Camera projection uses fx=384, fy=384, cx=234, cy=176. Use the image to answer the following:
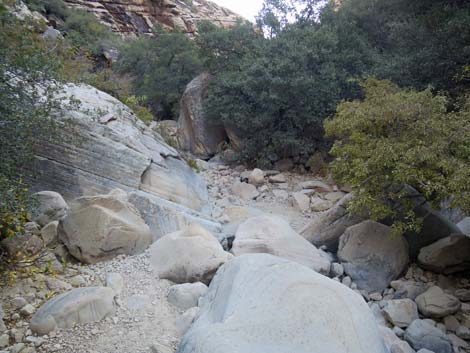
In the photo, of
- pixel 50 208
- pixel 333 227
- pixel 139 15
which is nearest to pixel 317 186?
pixel 333 227

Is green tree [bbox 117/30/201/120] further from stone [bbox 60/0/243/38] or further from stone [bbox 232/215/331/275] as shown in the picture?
stone [bbox 60/0/243/38]

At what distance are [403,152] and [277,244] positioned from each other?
89.4 inches

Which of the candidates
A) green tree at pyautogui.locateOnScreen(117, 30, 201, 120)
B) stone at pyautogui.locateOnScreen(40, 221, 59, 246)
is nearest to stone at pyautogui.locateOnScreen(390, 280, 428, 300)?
stone at pyautogui.locateOnScreen(40, 221, 59, 246)

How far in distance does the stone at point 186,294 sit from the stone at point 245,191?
5419 millimetres

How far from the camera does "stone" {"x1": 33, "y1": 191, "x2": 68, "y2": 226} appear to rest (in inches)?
212

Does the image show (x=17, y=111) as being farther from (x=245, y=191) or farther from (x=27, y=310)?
(x=245, y=191)

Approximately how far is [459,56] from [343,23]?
4.43 m

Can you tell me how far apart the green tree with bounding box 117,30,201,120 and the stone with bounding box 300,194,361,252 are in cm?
895

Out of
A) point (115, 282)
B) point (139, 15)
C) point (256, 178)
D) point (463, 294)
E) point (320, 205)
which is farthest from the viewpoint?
point (139, 15)

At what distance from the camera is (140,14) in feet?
85.1

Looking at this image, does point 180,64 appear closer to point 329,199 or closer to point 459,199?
point 329,199

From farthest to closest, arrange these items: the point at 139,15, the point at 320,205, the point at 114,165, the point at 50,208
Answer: the point at 139,15
the point at 320,205
the point at 114,165
the point at 50,208

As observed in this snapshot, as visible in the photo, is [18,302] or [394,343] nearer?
[18,302]

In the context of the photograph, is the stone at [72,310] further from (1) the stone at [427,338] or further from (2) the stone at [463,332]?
(2) the stone at [463,332]
